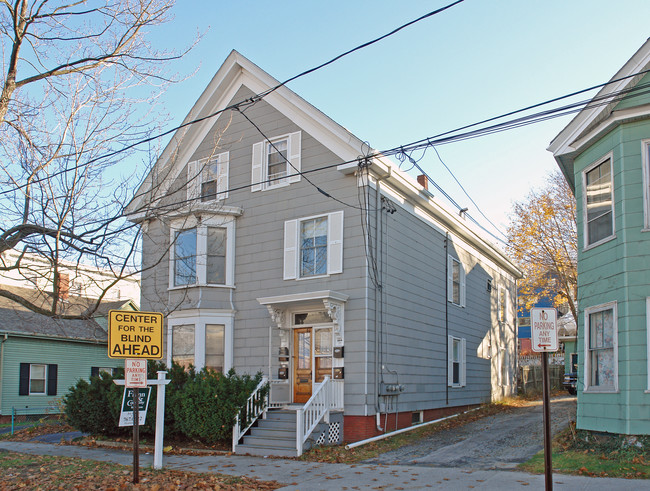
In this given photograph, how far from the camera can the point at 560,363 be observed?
36.7 metres

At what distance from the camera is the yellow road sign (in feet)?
31.4

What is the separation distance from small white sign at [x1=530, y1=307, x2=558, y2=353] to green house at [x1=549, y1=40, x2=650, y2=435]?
510 cm

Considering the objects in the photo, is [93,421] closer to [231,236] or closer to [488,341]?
[231,236]

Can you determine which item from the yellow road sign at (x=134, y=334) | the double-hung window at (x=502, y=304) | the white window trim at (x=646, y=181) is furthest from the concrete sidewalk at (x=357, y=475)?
the double-hung window at (x=502, y=304)

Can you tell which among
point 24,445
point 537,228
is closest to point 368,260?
point 24,445

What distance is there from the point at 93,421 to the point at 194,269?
4.73m

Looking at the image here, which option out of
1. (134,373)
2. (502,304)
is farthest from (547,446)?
(502,304)

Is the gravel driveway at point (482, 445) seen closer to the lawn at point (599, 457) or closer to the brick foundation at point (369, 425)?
the lawn at point (599, 457)

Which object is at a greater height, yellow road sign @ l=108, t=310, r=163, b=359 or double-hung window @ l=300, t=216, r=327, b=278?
double-hung window @ l=300, t=216, r=327, b=278

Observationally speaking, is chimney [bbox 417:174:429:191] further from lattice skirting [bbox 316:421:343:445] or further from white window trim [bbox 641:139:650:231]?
lattice skirting [bbox 316:421:343:445]

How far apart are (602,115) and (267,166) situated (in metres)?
8.83

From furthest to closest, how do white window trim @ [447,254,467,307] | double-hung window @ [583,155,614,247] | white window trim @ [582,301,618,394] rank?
white window trim @ [447,254,467,307], double-hung window @ [583,155,614,247], white window trim @ [582,301,618,394]

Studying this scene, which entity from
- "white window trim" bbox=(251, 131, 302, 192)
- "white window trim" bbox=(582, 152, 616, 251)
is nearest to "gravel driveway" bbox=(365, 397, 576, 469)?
"white window trim" bbox=(582, 152, 616, 251)

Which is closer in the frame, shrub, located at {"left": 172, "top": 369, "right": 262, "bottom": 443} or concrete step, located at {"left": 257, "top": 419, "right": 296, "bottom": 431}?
shrub, located at {"left": 172, "top": 369, "right": 262, "bottom": 443}
